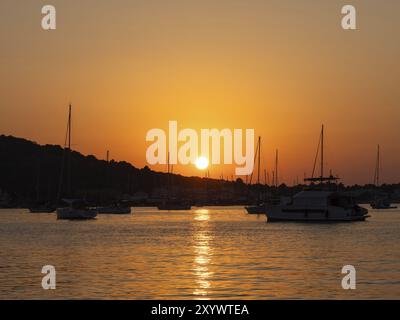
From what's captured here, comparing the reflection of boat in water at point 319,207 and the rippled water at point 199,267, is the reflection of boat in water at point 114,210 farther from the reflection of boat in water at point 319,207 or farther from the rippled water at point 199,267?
the rippled water at point 199,267

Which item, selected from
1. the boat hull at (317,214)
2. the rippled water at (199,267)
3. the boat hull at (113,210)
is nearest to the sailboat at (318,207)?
the boat hull at (317,214)

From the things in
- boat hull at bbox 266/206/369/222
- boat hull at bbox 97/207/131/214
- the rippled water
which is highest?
boat hull at bbox 266/206/369/222

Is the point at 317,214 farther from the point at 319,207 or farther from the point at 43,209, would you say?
the point at 43,209

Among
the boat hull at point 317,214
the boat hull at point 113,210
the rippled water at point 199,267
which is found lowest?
the boat hull at point 113,210

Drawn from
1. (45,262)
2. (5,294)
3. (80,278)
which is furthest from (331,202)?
(5,294)

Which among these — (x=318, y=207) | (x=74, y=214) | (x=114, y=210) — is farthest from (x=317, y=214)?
(x=114, y=210)

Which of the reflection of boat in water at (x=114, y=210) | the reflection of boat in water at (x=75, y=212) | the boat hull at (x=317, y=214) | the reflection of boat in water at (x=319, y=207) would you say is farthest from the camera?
the reflection of boat in water at (x=114, y=210)

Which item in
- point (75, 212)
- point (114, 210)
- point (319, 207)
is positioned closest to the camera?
point (319, 207)

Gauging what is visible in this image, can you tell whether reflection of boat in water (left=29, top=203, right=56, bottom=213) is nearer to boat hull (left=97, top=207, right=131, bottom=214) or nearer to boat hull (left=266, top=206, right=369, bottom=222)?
boat hull (left=97, top=207, right=131, bottom=214)

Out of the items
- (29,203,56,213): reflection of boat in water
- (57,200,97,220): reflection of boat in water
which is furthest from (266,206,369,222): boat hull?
(29,203,56,213): reflection of boat in water

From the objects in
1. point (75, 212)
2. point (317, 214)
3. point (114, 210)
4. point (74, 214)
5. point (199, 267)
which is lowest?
point (114, 210)

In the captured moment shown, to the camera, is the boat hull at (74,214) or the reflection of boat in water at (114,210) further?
the reflection of boat in water at (114,210)

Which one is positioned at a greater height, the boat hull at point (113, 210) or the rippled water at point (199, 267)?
the rippled water at point (199, 267)
